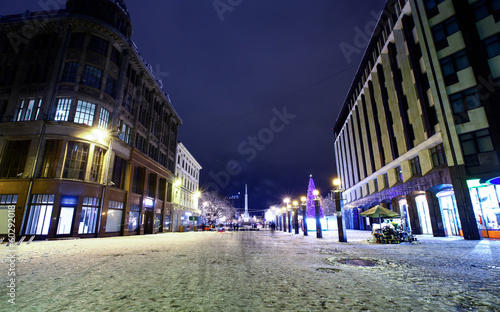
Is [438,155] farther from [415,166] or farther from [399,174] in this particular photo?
[399,174]

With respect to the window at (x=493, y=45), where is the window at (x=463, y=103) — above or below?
below

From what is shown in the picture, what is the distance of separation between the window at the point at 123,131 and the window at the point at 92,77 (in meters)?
4.68

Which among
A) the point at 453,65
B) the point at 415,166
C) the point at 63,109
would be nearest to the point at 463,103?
the point at 453,65

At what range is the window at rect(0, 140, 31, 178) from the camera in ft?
68.5

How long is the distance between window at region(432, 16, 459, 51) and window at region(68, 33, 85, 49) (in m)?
34.7

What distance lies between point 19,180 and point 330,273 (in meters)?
26.7

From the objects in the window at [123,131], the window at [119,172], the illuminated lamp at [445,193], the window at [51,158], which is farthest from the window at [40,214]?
the illuminated lamp at [445,193]

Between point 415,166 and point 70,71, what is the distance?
3744 centimetres

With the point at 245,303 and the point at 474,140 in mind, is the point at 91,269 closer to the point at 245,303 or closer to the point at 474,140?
the point at 245,303

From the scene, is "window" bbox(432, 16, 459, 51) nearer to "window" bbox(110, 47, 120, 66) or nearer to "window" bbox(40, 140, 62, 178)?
"window" bbox(110, 47, 120, 66)

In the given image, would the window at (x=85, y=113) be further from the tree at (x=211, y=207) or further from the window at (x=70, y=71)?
the tree at (x=211, y=207)

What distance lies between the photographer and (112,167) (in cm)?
2480

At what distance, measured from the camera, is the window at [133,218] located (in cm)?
2775

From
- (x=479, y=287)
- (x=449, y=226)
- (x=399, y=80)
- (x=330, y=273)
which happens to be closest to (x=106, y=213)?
(x=330, y=273)
